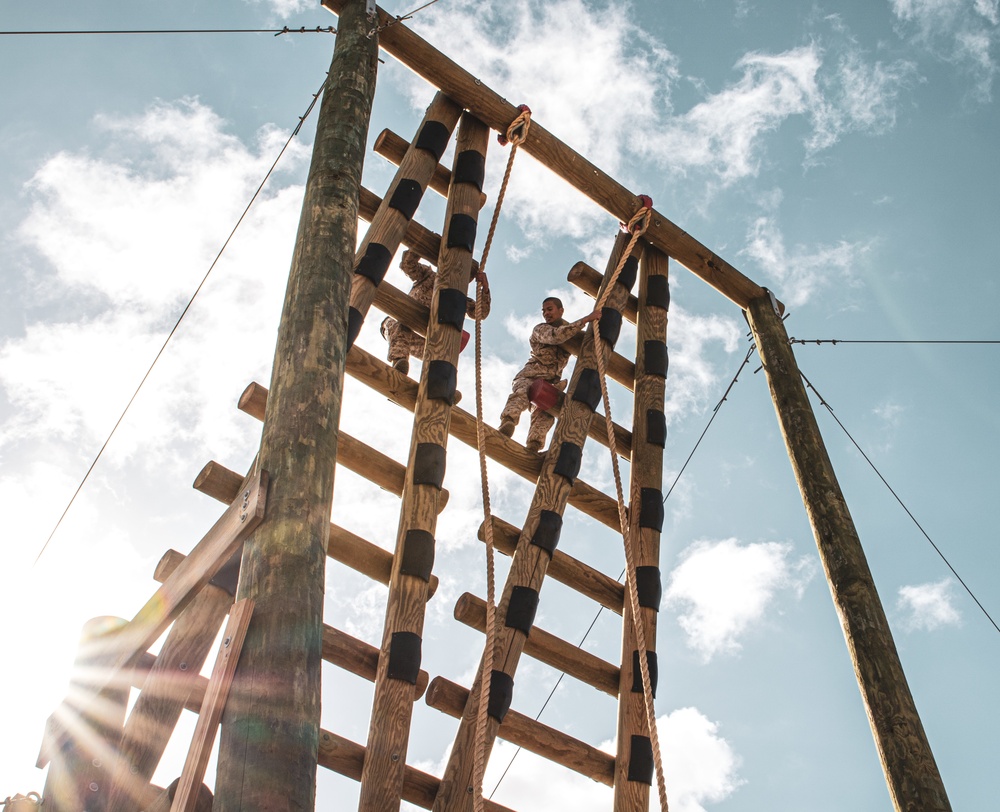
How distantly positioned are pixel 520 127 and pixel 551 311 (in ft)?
3.32

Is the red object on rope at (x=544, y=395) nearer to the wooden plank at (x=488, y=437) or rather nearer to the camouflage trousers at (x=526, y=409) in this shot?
the camouflage trousers at (x=526, y=409)

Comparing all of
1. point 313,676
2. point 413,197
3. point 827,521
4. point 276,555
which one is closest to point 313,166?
point 413,197

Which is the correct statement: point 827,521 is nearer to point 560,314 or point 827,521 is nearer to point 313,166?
point 560,314

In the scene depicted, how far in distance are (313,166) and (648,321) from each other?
2323 mm

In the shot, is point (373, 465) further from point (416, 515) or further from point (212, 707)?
point (212, 707)

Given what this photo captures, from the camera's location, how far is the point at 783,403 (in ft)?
15.1

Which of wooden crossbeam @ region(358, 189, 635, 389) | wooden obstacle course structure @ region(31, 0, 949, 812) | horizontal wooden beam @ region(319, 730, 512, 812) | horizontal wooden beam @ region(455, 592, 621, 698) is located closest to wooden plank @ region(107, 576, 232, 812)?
wooden obstacle course structure @ region(31, 0, 949, 812)

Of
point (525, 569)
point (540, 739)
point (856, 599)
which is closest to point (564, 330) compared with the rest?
point (525, 569)

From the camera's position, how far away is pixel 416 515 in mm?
3527

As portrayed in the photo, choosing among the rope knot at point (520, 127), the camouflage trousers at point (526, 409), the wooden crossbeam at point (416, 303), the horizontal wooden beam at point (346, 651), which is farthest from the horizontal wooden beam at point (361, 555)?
the rope knot at point (520, 127)

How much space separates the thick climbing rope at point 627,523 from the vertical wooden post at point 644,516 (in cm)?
5

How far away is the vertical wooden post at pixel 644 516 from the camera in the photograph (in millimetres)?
3668

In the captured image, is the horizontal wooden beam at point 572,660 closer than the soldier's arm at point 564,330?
Yes

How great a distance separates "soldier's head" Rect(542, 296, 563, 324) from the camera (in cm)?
522
